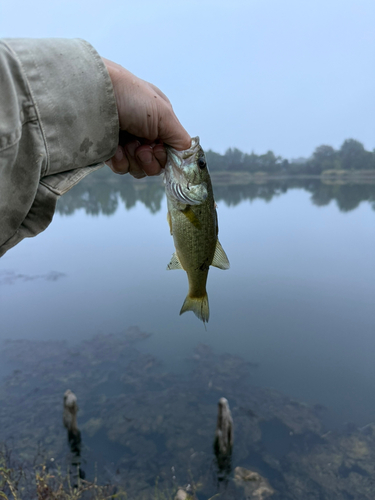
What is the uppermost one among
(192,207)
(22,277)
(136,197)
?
(192,207)

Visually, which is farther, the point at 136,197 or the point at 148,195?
the point at 136,197

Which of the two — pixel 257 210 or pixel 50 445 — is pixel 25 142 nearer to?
pixel 50 445

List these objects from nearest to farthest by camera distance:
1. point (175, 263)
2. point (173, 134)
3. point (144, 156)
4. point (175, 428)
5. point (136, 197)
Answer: point (173, 134) < point (144, 156) < point (175, 263) < point (175, 428) < point (136, 197)

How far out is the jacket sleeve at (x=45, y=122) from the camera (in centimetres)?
134

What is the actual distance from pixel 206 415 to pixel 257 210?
5001 cm

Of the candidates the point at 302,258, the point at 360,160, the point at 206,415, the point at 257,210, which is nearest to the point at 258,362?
the point at 206,415

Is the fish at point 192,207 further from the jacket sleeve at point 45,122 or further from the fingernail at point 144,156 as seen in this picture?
the jacket sleeve at point 45,122

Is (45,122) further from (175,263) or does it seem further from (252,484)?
(252,484)

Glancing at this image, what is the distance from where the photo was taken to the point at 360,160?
9931 cm

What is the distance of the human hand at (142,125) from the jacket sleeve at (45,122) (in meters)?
0.32

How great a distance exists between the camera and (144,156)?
2.78 m

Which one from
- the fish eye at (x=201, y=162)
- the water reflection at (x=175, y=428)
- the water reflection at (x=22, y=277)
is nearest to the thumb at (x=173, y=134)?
the fish eye at (x=201, y=162)

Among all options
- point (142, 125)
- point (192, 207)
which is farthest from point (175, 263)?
point (142, 125)

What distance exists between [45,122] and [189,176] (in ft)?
4.33
